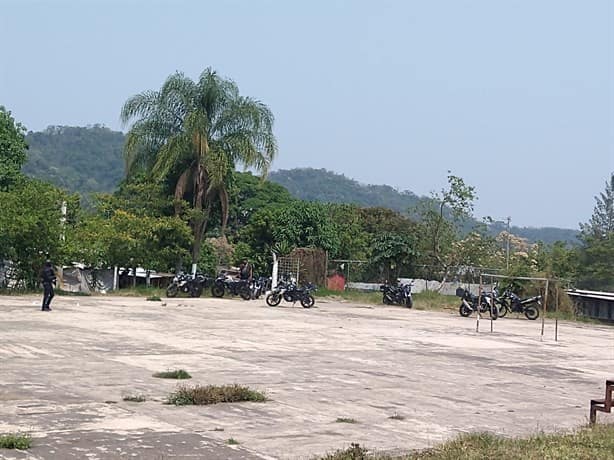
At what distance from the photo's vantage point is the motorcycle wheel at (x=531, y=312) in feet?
105

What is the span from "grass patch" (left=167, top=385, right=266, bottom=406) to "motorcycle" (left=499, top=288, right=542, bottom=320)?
23042 mm

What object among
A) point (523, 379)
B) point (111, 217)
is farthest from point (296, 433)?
point (111, 217)

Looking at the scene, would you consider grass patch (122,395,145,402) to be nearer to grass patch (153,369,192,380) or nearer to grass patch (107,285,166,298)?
grass patch (153,369,192,380)

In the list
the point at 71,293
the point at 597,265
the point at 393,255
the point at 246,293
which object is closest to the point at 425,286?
the point at 393,255

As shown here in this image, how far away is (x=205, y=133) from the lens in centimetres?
3597

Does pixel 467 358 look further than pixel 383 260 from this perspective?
No

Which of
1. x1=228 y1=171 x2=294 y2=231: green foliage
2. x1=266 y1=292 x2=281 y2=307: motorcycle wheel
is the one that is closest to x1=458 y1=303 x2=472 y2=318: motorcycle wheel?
x1=266 y1=292 x2=281 y2=307: motorcycle wheel

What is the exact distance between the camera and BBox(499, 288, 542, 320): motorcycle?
32188 mm

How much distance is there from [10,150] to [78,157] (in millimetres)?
91130

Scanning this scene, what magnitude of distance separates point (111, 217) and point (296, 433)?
88.7 feet

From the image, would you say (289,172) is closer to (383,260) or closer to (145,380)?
(383,260)

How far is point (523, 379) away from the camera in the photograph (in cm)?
1430

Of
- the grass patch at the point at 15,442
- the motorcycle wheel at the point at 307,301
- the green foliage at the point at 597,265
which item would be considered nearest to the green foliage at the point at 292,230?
the motorcycle wheel at the point at 307,301

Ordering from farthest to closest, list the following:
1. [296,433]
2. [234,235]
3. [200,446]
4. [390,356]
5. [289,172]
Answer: [289,172] → [234,235] → [390,356] → [296,433] → [200,446]
